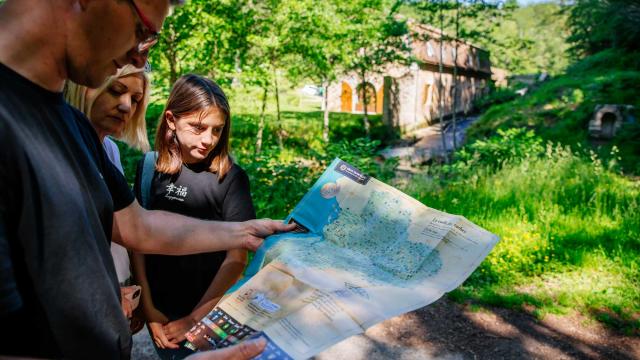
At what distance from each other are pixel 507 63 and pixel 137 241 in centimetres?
5400

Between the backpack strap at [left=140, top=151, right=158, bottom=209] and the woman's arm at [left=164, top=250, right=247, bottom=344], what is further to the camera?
the backpack strap at [left=140, top=151, right=158, bottom=209]

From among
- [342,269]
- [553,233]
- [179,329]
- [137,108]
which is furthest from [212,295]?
[553,233]

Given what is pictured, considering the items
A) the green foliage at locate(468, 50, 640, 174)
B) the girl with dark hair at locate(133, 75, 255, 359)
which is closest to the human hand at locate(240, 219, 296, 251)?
the girl with dark hair at locate(133, 75, 255, 359)

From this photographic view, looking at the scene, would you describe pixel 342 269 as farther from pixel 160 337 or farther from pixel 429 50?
pixel 429 50

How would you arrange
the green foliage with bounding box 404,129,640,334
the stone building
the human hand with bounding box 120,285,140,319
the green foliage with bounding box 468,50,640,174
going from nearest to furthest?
the human hand with bounding box 120,285,140,319, the green foliage with bounding box 404,129,640,334, the green foliage with bounding box 468,50,640,174, the stone building

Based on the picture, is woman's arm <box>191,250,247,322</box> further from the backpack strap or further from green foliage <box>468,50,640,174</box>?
green foliage <box>468,50,640,174</box>

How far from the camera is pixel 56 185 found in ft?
3.14

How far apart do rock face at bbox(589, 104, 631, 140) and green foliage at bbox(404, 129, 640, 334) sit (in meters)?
4.12

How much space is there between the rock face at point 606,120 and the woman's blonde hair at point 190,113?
11696 millimetres

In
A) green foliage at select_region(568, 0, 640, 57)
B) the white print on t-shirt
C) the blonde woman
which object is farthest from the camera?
green foliage at select_region(568, 0, 640, 57)

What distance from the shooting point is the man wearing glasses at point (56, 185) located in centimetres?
91

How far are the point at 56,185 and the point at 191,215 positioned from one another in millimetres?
1272

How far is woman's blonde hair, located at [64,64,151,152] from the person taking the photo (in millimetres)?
2023

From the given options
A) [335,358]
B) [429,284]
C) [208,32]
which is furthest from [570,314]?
[208,32]
